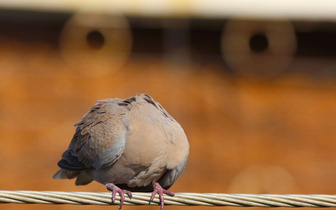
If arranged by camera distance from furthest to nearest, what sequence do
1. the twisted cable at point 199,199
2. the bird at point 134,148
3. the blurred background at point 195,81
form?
1. the blurred background at point 195,81
2. the bird at point 134,148
3. the twisted cable at point 199,199

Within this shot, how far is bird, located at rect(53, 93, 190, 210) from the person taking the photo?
325cm

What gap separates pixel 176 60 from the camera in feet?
21.9

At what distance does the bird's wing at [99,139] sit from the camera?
10.8 ft

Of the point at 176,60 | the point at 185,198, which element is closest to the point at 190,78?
the point at 176,60

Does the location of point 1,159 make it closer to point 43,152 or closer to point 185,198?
Result: point 43,152

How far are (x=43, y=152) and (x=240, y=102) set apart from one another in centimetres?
258

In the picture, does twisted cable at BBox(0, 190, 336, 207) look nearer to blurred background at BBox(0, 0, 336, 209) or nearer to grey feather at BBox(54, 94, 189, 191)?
grey feather at BBox(54, 94, 189, 191)

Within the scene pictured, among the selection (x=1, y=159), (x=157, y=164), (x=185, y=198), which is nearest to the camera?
(x=185, y=198)

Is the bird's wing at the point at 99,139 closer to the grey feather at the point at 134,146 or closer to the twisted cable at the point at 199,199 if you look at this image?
the grey feather at the point at 134,146

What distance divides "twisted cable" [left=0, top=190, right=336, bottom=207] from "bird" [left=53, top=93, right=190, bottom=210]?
549mm

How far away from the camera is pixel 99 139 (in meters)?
3.39

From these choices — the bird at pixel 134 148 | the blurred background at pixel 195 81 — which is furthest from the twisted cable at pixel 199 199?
the blurred background at pixel 195 81

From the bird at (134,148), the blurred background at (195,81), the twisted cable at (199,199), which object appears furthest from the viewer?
the blurred background at (195,81)

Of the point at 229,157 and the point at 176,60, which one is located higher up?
the point at 176,60
